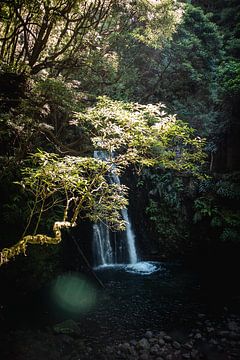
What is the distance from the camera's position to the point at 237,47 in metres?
16.2

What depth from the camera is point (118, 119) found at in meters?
5.16

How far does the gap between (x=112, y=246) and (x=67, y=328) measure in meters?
5.13

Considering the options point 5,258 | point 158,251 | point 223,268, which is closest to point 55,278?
point 5,258

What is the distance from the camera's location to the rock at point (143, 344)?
652cm

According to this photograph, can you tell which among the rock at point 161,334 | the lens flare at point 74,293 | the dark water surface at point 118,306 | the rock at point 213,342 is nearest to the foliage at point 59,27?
the dark water surface at point 118,306

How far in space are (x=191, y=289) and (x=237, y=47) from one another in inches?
513

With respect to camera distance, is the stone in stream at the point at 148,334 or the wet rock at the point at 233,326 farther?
the wet rock at the point at 233,326

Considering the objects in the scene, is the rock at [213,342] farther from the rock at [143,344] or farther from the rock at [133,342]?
the rock at [133,342]

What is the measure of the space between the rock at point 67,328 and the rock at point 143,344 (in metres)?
1.39

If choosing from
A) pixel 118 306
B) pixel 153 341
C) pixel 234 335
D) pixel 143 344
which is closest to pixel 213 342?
pixel 234 335

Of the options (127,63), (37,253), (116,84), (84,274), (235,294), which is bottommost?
(235,294)

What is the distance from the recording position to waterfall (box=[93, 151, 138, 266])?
11.5 m

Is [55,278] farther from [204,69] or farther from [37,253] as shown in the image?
[204,69]

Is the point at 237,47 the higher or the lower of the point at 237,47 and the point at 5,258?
the higher
